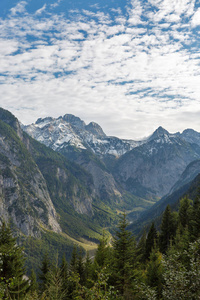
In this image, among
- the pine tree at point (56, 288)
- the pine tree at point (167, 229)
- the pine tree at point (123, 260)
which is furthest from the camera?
the pine tree at point (167, 229)

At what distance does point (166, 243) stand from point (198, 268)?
73161 mm

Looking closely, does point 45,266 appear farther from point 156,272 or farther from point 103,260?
point 156,272

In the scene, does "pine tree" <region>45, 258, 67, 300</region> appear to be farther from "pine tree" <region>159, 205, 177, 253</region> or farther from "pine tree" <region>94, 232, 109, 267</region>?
"pine tree" <region>159, 205, 177, 253</region>

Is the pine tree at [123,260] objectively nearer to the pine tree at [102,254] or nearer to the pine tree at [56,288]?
the pine tree at [102,254]

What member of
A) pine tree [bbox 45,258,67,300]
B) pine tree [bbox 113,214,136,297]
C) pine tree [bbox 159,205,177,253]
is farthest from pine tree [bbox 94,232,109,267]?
pine tree [bbox 159,205,177,253]

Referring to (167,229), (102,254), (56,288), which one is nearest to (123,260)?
(102,254)

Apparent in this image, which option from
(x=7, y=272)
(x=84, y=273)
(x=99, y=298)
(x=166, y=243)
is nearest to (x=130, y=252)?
(x=7, y=272)

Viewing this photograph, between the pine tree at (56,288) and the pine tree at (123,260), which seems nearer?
the pine tree at (56,288)

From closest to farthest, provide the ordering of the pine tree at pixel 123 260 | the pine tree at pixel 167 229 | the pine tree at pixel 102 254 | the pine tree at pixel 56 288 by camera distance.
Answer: the pine tree at pixel 56 288, the pine tree at pixel 123 260, the pine tree at pixel 102 254, the pine tree at pixel 167 229

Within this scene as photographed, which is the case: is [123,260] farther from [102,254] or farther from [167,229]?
[167,229]

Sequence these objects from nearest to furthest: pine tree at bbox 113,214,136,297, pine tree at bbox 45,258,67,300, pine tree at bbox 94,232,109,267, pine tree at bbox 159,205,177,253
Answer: pine tree at bbox 45,258,67,300 < pine tree at bbox 113,214,136,297 < pine tree at bbox 94,232,109,267 < pine tree at bbox 159,205,177,253

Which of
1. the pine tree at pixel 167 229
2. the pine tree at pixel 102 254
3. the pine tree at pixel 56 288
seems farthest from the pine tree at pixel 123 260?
the pine tree at pixel 167 229

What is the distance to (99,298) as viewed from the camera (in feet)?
45.0

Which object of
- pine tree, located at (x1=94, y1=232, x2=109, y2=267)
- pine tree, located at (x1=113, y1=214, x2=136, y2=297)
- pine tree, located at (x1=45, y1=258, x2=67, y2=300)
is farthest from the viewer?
pine tree, located at (x1=94, y1=232, x2=109, y2=267)
